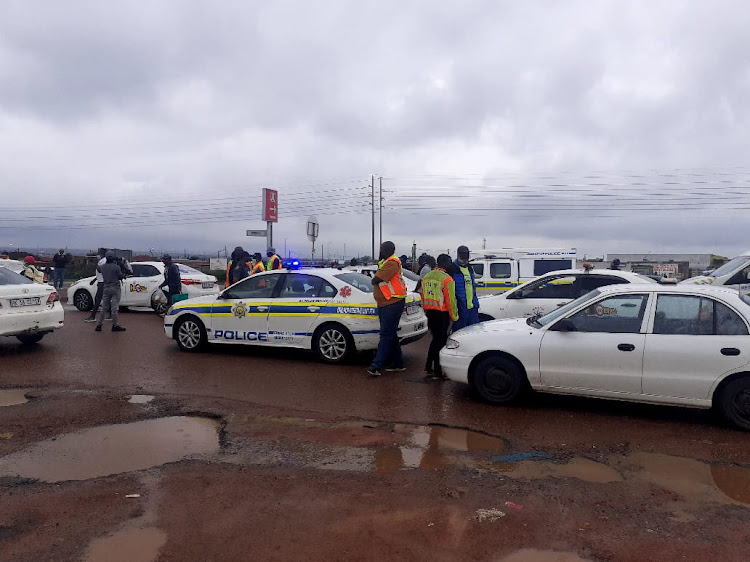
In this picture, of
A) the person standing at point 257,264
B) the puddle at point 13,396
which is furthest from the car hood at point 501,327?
the person standing at point 257,264

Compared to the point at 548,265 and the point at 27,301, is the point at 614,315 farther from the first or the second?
the point at 548,265

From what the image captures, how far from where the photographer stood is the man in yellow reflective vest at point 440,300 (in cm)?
774

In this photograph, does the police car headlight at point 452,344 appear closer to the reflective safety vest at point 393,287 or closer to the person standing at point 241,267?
the reflective safety vest at point 393,287

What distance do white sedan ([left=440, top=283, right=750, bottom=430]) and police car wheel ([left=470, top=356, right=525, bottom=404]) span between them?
11mm

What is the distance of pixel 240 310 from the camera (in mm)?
9281

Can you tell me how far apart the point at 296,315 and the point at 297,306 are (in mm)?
138

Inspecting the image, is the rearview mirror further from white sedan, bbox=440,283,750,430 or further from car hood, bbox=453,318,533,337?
car hood, bbox=453,318,533,337

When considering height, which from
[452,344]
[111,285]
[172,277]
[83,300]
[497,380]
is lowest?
Result: [497,380]

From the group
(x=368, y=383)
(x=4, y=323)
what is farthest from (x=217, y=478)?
(x=4, y=323)

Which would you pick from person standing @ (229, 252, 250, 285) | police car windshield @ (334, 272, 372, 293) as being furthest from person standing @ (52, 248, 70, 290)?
police car windshield @ (334, 272, 372, 293)

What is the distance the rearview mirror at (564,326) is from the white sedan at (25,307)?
815 cm

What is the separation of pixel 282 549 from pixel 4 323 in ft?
25.5

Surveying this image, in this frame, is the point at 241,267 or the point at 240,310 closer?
the point at 240,310

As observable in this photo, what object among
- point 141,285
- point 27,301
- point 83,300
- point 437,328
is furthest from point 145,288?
point 437,328
